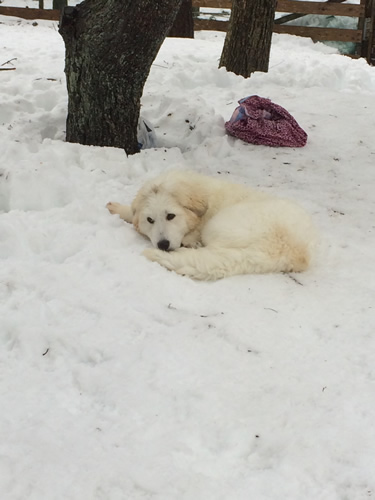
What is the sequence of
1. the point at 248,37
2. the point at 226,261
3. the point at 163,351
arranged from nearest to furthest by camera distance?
the point at 163,351 → the point at 226,261 → the point at 248,37

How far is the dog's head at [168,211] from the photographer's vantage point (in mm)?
3723

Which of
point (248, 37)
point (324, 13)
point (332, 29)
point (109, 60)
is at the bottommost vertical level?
point (109, 60)

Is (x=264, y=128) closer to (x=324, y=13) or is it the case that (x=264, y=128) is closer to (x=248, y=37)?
(x=248, y=37)

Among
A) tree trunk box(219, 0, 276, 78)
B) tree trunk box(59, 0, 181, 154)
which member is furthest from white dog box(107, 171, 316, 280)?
tree trunk box(219, 0, 276, 78)

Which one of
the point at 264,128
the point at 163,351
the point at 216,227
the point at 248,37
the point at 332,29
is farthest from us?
the point at 332,29

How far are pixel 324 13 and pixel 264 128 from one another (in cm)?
1043

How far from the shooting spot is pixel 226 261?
3.33m

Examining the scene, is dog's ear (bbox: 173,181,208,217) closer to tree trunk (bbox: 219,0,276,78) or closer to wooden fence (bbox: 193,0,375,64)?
tree trunk (bbox: 219,0,276,78)

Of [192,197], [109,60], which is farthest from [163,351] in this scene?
[109,60]

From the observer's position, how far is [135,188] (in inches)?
183

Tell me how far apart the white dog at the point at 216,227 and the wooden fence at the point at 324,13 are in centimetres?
1179

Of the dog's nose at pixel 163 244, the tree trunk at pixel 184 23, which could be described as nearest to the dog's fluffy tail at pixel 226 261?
the dog's nose at pixel 163 244

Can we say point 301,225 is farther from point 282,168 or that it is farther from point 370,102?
point 370,102

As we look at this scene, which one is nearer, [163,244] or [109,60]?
[163,244]
